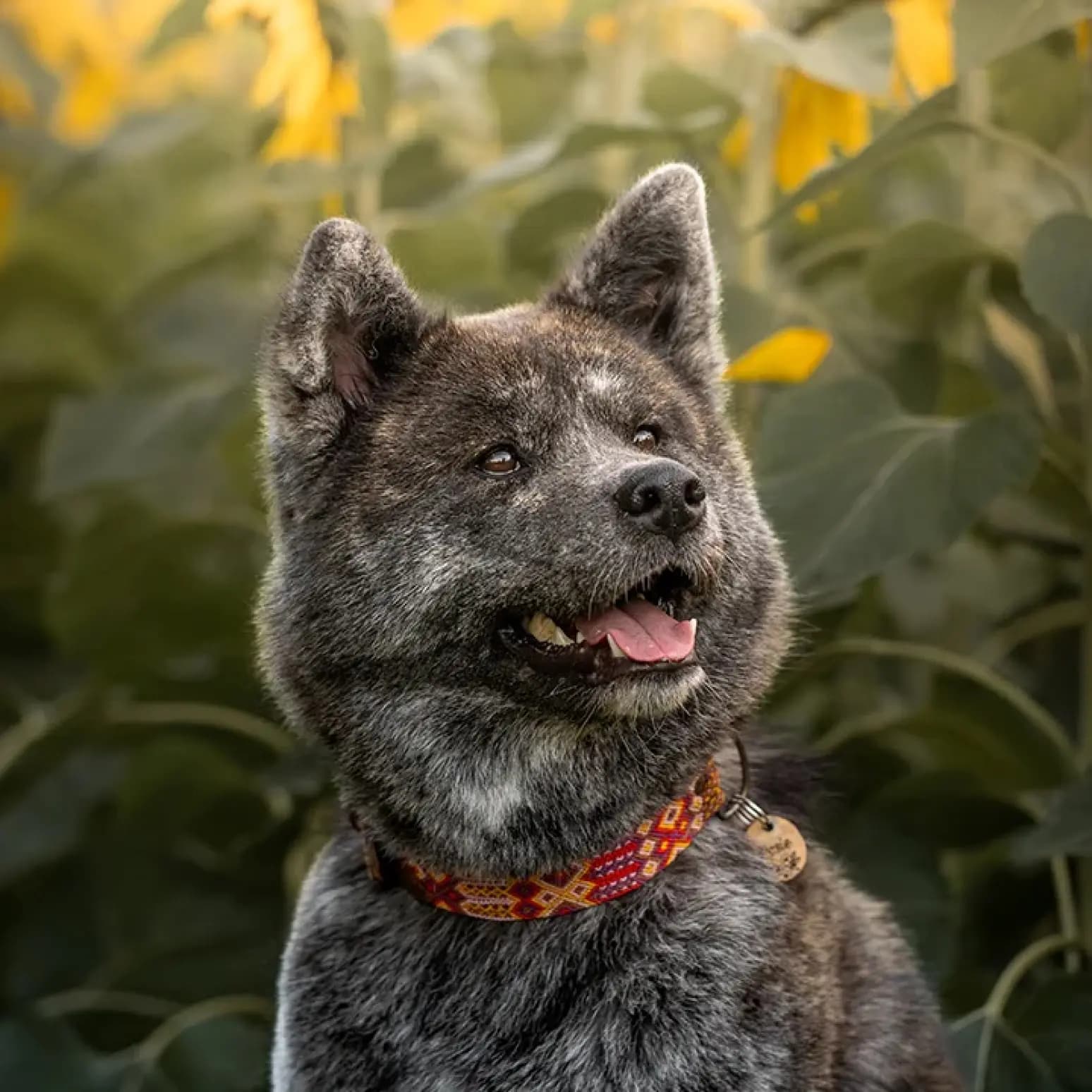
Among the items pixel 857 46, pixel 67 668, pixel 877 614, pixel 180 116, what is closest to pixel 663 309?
pixel 857 46

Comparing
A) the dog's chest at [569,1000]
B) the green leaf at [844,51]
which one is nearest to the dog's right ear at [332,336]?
the dog's chest at [569,1000]

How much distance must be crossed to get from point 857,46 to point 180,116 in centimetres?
225

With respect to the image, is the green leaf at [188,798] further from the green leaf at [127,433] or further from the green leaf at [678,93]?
the green leaf at [678,93]

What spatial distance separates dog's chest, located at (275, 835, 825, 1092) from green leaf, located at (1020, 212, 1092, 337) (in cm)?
112

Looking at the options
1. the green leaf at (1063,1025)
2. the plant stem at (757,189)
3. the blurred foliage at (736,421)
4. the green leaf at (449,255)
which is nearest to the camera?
the green leaf at (1063,1025)

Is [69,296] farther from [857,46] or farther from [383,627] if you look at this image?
[383,627]

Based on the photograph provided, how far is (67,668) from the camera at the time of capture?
5.43 m

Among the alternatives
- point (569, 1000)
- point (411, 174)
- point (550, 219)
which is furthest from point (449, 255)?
point (569, 1000)

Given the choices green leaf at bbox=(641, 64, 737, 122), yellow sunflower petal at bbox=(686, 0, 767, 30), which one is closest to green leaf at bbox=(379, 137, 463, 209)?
green leaf at bbox=(641, 64, 737, 122)

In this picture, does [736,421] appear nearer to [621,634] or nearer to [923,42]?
[923,42]

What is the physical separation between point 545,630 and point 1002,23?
57.5 inches

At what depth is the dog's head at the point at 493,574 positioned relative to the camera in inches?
101

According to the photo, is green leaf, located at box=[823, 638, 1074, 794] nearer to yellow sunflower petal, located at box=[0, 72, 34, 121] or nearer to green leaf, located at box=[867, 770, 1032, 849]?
green leaf, located at box=[867, 770, 1032, 849]

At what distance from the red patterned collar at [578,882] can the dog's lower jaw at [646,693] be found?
247 mm
